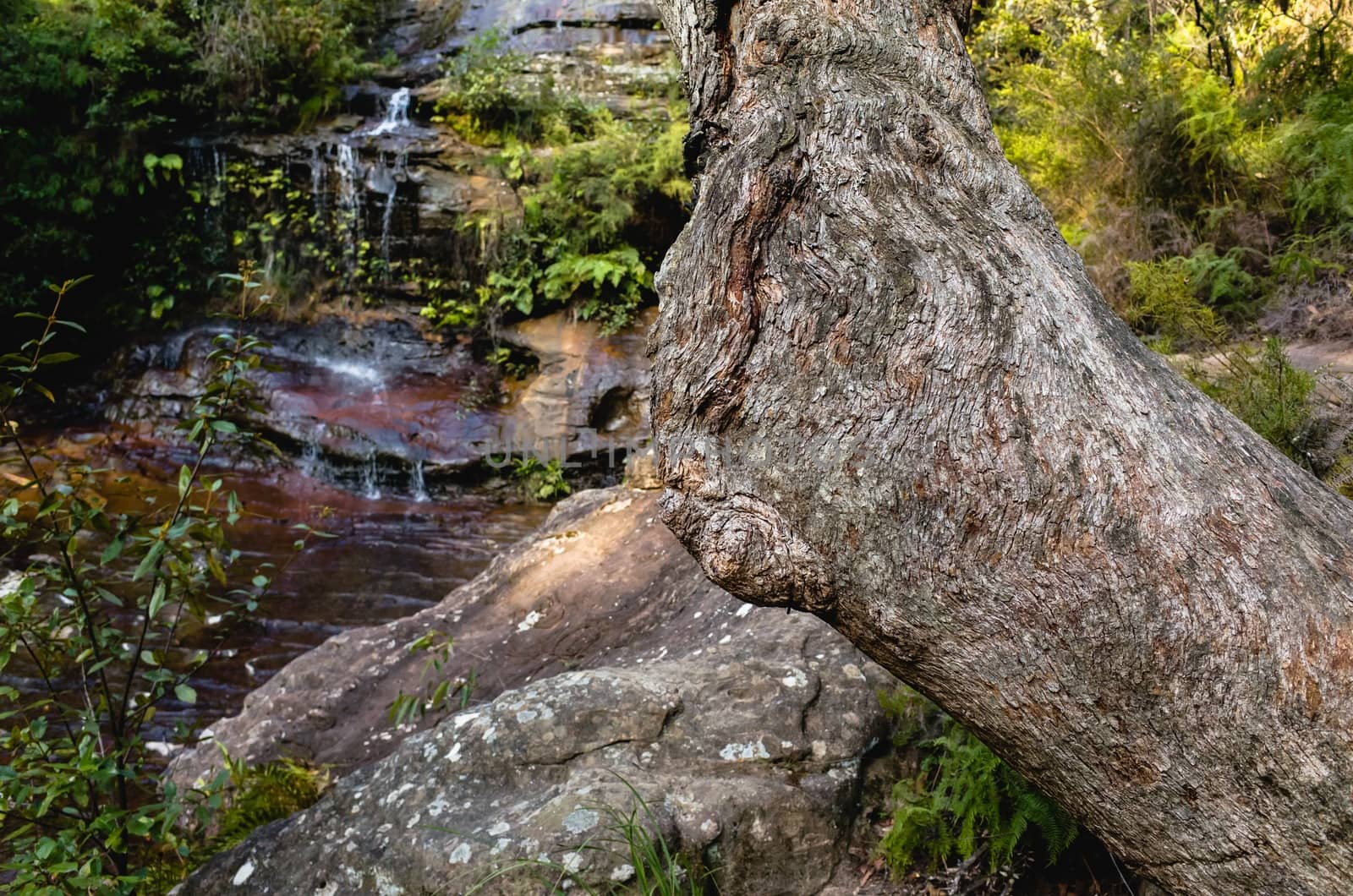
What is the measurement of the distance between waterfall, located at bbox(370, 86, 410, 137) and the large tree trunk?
1126cm

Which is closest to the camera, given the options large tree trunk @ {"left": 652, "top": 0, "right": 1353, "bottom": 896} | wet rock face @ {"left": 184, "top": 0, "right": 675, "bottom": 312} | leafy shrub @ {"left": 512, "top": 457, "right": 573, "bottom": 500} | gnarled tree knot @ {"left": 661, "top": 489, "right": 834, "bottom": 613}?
large tree trunk @ {"left": 652, "top": 0, "right": 1353, "bottom": 896}

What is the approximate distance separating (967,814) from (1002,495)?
4.03ft

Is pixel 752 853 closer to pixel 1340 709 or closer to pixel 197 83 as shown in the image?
pixel 1340 709

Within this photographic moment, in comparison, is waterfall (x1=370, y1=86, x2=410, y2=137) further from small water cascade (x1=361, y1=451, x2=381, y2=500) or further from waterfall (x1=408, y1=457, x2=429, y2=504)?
waterfall (x1=408, y1=457, x2=429, y2=504)

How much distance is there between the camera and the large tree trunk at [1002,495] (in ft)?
4.60

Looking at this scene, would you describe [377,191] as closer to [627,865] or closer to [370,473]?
[370,473]

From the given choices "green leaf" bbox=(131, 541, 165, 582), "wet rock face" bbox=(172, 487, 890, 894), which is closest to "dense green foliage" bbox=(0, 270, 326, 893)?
"green leaf" bbox=(131, 541, 165, 582)

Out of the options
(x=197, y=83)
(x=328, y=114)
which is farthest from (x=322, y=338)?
(x=197, y=83)

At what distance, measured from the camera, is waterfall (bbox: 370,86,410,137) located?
39.3 feet

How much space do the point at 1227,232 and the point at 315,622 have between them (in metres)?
6.60

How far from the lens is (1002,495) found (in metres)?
1.52

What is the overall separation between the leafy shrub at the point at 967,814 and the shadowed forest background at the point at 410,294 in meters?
0.01

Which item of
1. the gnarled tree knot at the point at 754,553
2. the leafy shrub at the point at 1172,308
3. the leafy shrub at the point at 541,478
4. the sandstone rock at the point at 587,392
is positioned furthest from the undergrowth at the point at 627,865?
the sandstone rock at the point at 587,392

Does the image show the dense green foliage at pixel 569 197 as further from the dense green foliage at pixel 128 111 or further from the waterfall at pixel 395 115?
the dense green foliage at pixel 128 111
